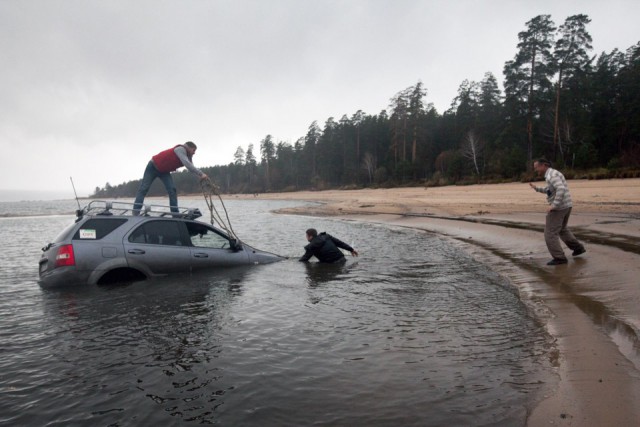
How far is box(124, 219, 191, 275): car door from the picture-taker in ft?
25.9

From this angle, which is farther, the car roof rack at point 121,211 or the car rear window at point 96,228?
the car roof rack at point 121,211

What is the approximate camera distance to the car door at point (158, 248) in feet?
25.9

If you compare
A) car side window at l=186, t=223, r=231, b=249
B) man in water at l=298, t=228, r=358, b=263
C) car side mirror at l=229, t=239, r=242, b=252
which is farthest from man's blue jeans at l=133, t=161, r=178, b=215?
man in water at l=298, t=228, r=358, b=263

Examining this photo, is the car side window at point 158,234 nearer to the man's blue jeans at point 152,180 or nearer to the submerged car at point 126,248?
the submerged car at point 126,248

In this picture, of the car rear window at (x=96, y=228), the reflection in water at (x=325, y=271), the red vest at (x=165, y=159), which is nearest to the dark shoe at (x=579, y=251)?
the reflection in water at (x=325, y=271)

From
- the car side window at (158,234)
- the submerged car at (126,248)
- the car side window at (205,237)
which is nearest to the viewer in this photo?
the submerged car at (126,248)

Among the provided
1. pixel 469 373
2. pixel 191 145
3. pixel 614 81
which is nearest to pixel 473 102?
pixel 614 81

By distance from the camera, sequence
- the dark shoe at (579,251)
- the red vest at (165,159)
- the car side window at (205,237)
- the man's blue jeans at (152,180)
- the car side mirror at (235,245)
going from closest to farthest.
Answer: the dark shoe at (579,251) < the car side window at (205,237) < the red vest at (165,159) < the man's blue jeans at (152,180) < the car side mirror at (235,245)

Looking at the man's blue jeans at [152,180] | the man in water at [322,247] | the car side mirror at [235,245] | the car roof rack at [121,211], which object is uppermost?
the man's blue jeans at [152,180]

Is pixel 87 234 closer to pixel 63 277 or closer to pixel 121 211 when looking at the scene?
pixel 63 277

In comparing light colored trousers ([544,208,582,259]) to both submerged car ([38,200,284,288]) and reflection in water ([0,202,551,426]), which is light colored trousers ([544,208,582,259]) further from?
submerged car ([38,200,284,288])

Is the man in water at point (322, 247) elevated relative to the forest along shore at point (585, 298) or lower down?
elevated

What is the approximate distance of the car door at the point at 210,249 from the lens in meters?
9.00

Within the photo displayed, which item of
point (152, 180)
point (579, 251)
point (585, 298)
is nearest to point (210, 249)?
point (152, 180)
